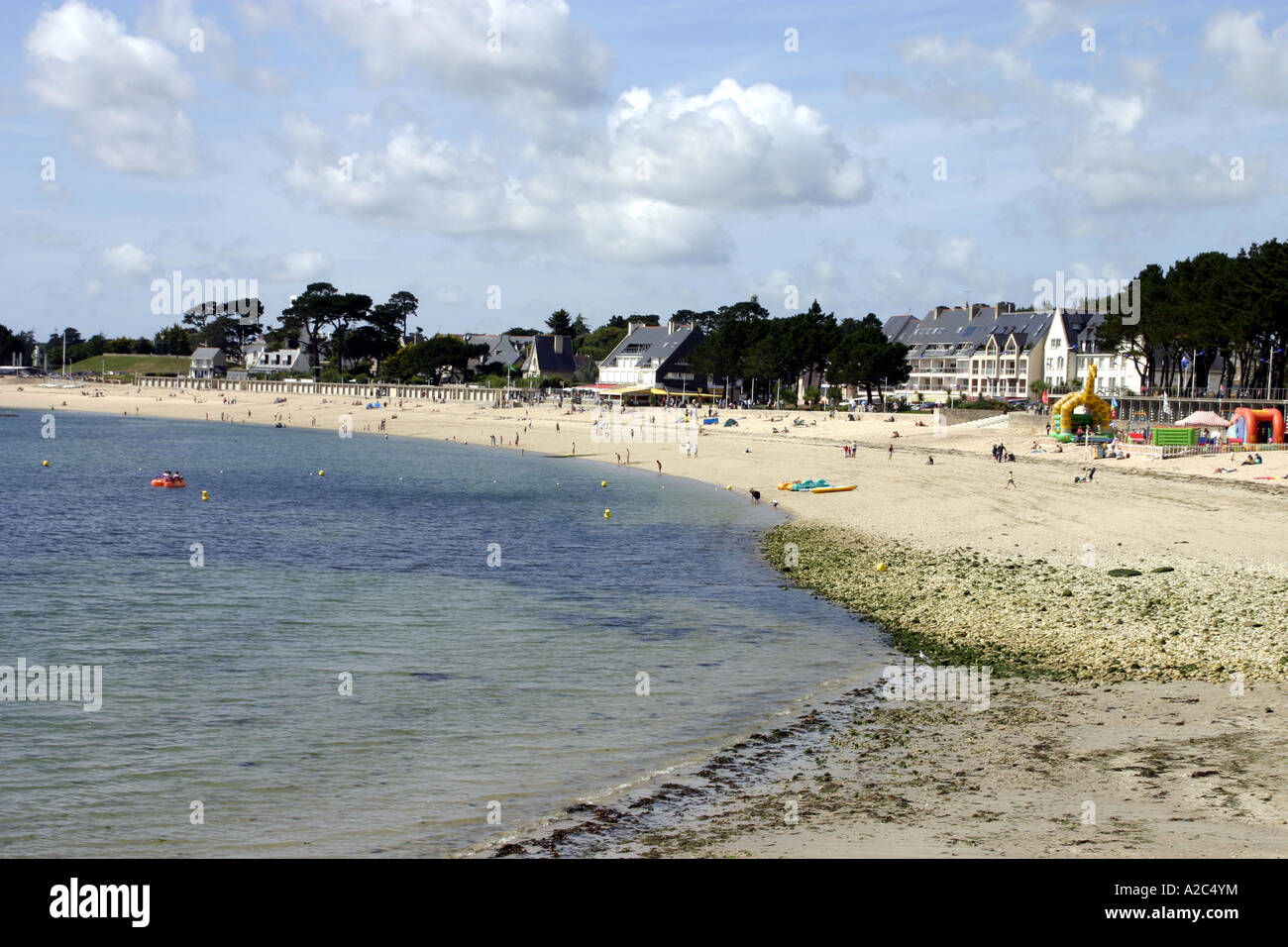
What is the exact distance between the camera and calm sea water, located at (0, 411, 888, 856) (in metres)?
13.2

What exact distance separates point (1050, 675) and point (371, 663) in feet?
41.7

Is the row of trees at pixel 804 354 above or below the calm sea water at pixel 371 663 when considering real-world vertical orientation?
above

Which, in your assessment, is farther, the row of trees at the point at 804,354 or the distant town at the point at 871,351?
the row of trees at the point at 804,354

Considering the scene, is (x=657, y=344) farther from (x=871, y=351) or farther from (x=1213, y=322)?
(x=1213, y=322)

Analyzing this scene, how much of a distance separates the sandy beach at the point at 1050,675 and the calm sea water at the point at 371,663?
1.97m

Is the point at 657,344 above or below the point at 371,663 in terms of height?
above

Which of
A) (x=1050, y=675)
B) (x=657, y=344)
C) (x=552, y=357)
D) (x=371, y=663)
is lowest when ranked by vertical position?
(x=371, y=663)

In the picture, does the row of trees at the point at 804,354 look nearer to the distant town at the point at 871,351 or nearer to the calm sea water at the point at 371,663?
the distant town at the point at 871,351

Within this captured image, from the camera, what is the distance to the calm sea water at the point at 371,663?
13.2 metres

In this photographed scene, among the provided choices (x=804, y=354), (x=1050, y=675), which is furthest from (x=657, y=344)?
(x=1050, y=675)

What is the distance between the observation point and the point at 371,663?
20.5 meters

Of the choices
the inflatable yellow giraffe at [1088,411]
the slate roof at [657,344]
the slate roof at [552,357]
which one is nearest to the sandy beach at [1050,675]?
the inflatable yellow giraffe at [1088,411]

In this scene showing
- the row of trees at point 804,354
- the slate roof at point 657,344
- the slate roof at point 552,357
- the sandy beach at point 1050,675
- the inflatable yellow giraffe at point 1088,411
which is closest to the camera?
the sandy beach at point 1050,675

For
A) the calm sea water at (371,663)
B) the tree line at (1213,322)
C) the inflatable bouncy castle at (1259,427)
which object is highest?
the tree line at (1213,322)
